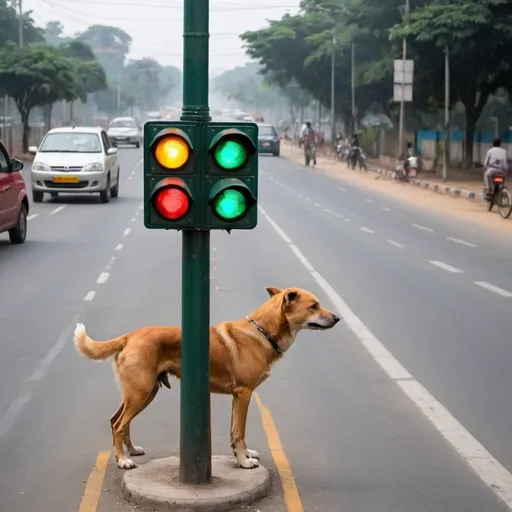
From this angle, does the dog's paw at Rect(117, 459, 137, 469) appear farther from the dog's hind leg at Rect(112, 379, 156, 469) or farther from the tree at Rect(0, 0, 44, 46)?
the tree at Rect(0, 0, 44, 46)

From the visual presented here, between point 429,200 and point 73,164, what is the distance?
11741 mm

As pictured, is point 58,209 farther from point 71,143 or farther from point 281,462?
point 281,462

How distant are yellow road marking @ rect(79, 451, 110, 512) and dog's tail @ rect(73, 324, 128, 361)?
0.67 metres

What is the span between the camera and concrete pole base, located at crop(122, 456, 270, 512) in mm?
6117

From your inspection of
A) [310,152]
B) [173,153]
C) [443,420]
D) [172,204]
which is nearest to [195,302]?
[172,204]

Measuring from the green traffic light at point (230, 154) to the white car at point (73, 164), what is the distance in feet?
78.6

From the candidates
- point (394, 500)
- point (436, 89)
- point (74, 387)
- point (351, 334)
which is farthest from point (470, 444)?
point (436, 89)

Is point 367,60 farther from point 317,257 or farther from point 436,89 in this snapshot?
point 317,257

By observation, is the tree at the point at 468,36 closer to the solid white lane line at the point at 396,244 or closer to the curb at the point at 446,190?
the curb at the point at 446,190

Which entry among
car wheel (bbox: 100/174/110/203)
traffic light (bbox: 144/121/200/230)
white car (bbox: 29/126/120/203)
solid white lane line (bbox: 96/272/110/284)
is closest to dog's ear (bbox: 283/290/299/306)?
traffic light (bbox: 144/121/200/230)

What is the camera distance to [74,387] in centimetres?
932

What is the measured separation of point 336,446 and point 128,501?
172 cm

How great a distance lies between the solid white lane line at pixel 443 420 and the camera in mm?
6823

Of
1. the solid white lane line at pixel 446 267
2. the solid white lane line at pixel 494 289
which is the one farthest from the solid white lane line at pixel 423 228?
the solid white lane line at pixel 494 289
